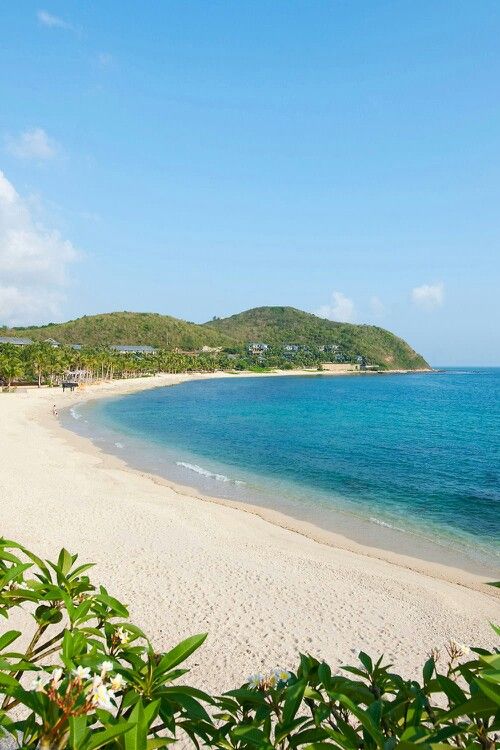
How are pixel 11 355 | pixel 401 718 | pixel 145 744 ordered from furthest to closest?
1. pixel 11 355
2. pixel 401 718
3. pixel 145 744

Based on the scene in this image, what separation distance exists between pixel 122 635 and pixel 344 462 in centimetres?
2694

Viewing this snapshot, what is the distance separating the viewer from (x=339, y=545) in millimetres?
A: 15359

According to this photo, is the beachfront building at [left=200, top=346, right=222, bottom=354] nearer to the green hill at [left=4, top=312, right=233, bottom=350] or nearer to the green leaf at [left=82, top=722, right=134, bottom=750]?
the green hill at [left=4, top=312, right=233, bottom=350]

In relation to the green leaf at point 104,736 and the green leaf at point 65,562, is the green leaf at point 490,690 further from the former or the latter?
the green leaf at point 65,562

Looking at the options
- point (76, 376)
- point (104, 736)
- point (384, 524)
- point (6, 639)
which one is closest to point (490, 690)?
point (104, 736)

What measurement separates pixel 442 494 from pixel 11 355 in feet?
237

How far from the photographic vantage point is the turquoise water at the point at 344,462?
1819cm

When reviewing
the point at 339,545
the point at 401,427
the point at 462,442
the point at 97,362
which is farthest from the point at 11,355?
the point at 339,545

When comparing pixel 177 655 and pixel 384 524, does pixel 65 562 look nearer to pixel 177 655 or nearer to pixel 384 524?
pixel 177 655

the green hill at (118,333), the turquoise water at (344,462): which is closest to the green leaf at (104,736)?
the turquoise water at (344,462)

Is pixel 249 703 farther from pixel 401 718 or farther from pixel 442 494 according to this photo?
pixel 442 494

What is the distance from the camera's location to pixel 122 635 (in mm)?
3018

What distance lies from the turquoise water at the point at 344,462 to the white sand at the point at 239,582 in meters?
3.14

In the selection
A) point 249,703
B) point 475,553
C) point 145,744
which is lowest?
point 475,553
